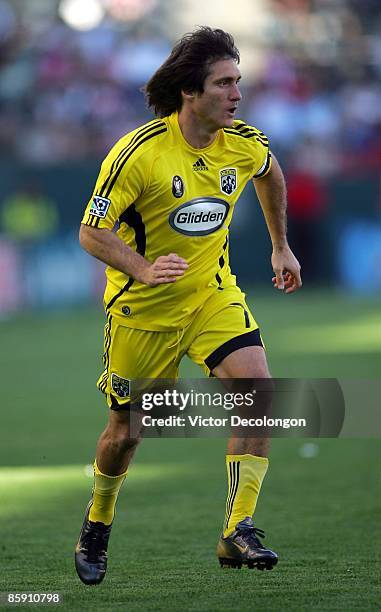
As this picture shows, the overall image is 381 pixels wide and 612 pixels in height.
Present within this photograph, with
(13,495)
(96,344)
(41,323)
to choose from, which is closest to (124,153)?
(13,495)

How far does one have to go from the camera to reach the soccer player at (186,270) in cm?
611

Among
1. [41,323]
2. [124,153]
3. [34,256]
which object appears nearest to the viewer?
[124,153]

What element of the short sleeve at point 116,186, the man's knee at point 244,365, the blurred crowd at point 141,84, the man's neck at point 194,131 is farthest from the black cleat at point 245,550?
the blurred crowd at point 141,84

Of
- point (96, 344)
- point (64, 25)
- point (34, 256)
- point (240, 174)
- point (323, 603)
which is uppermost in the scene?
point (64, 25)

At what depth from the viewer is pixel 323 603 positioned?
545 cm

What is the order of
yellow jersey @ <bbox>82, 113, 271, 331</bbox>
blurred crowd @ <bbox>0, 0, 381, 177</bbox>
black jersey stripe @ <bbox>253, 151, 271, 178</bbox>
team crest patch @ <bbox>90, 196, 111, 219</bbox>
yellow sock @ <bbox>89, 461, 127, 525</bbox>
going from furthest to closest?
1. blurred crowd @ <bbox>0, 0, 381, 177</bbox>
2. black jersey stripe @ <bbox>253, 151, 271, 178</bbox>
3. yellow sock @ <bbox>89, 461, 127, 525</bbox>
4. yellow jersey @ <bbox>82, 113, 271, 331</bbox>
5. team crest patch @ <bbox>90, 196, 111, 219</bbox>

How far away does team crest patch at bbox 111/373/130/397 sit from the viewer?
6.25 metres

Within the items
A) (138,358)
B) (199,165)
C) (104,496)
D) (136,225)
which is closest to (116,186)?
(136,225)

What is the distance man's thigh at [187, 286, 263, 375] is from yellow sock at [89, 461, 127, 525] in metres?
0.70

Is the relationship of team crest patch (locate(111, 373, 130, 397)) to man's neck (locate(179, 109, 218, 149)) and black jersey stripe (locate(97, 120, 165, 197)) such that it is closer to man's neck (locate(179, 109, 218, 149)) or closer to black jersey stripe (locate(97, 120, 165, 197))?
black jersey stripe (locate(97, 120, 165, 197))

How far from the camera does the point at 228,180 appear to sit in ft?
20.7

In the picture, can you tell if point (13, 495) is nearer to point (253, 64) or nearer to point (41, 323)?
point (41, 323)

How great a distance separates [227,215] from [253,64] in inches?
885

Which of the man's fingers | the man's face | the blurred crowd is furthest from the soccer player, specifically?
the blurred crowd
